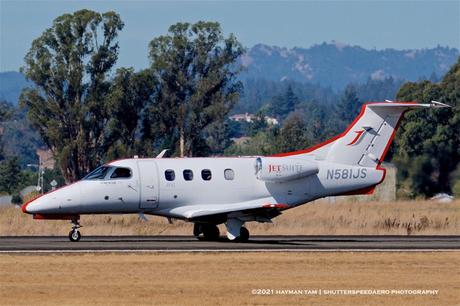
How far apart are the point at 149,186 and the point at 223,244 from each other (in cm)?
333

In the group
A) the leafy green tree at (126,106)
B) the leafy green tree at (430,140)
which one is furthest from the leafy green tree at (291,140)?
the leafy green tree at (126,106)

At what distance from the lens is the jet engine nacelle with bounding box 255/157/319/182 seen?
3744 centimetres

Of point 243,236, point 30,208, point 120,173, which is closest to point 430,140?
point 243,236

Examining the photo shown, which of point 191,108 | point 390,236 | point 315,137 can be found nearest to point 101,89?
point 191,108

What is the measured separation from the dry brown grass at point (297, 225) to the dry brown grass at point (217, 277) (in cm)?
1079

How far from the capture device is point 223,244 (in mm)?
34906

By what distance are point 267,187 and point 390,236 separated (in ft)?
16.6

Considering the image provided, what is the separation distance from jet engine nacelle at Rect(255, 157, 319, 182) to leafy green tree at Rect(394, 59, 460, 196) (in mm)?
12954

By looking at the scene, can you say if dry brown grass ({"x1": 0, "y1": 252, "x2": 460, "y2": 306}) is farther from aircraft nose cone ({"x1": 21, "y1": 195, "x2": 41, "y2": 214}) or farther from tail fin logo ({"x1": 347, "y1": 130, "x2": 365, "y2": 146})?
tail fin logo ({"x1": 347, "y1": 130, "x2": 365, "y2": 146})

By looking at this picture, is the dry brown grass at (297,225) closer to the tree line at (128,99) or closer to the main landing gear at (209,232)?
the main landing gear at (209,232)

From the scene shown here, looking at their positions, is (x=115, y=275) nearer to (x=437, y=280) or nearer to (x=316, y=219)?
(x=437, y=280)

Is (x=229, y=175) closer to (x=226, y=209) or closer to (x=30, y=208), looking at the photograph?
(x=226, y=209)

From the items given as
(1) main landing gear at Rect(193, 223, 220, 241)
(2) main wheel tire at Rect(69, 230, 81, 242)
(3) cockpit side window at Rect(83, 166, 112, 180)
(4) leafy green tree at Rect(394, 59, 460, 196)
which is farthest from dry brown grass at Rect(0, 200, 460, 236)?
(2) main wheel tire at Rect(69, 230, 81, 242)

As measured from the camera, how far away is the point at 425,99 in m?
89.7
